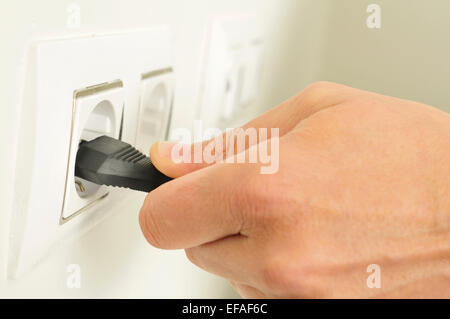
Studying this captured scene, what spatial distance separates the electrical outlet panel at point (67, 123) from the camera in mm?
194

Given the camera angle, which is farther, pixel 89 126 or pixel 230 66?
pixel 230 66

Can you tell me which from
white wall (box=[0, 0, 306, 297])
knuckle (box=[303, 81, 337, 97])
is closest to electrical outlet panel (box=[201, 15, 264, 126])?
white wall (box=[0, 0, 306, 297])

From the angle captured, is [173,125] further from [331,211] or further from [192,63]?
[331,211]

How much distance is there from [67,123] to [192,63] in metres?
0.17

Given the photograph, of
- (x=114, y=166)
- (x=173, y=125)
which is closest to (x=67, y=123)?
(x=114, y=166)

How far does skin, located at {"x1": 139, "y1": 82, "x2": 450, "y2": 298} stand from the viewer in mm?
199

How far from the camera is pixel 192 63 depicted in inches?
14.5

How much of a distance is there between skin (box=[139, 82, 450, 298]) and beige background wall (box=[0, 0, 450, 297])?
71mm

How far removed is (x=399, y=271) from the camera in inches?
8.9

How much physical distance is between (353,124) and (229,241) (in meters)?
0.08

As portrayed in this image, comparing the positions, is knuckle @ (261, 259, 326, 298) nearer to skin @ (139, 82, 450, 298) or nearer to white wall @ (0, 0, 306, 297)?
skin @ (139, 82, 450, 298)

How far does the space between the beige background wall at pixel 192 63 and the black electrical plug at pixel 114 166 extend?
0.05 meters

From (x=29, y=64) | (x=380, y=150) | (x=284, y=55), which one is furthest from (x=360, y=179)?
(x=284, y=55)
